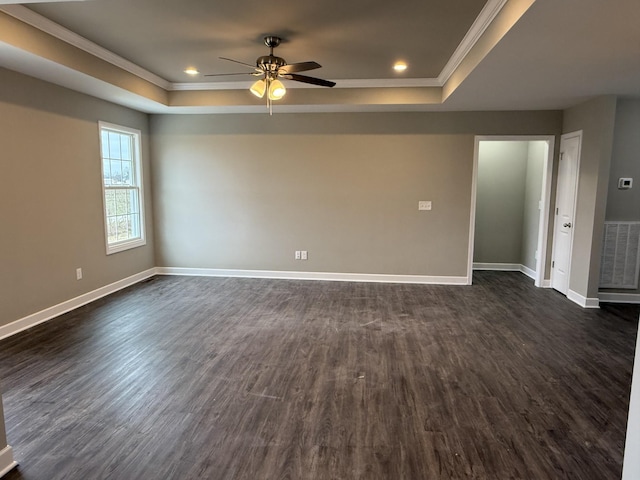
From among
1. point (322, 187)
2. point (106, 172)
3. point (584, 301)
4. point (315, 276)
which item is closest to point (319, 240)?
point (315, 276)

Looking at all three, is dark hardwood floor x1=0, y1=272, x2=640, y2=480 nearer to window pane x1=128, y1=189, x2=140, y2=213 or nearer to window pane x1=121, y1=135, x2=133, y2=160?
window pane x1=128, y1=189, x2=140, y2=213

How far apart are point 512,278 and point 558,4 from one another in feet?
15.4

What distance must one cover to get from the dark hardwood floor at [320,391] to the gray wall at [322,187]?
140cm

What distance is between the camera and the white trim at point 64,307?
370 centimetres

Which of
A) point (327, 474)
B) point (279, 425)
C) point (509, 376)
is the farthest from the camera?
point (509, 376)

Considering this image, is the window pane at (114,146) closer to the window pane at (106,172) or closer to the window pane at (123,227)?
the window pane at (106,172)

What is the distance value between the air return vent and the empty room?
26mm

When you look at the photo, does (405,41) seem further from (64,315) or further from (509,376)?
(64,315)

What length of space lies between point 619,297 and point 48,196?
22.6 ft

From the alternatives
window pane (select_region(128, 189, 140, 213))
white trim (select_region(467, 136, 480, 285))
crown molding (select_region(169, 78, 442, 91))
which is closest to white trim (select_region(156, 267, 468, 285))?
white trim (select_region(467, 136, 480, 285))

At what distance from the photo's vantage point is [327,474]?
1945mm

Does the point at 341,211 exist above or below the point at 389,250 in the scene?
above

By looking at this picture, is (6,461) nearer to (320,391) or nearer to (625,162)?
(320,391)

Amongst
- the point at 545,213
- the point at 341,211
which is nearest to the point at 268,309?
the point at 341,211
